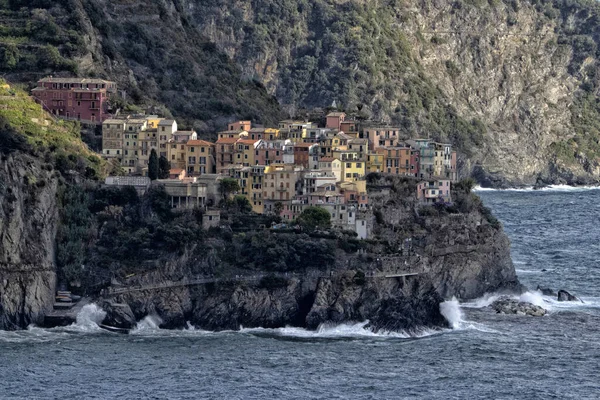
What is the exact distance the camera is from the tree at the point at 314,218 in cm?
10925

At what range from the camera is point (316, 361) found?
95.2 meters

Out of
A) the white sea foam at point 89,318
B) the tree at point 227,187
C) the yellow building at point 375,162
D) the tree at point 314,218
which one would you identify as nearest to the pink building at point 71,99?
the tree at point 227,187

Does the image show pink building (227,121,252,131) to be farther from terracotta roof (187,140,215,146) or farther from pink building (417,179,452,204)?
pink building (417,179,452,204)

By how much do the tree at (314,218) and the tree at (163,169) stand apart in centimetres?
1098

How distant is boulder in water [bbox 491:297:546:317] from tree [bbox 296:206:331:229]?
463 inches

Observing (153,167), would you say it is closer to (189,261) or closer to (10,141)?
(10,141)

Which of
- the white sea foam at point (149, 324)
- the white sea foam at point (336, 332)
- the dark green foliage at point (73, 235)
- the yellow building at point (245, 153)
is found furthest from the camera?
the yellow building at point (245, 153)

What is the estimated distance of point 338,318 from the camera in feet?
337

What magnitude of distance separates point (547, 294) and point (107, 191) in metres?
30.2

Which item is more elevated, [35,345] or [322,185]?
[322,185]

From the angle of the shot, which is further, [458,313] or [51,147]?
[51,147]

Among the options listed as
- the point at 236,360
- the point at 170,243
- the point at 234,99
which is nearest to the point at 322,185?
the point at 170,243

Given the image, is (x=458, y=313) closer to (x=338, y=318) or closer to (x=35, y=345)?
(x=338, y=318)

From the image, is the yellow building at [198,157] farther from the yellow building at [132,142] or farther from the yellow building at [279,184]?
the yellow building at [279,184]
